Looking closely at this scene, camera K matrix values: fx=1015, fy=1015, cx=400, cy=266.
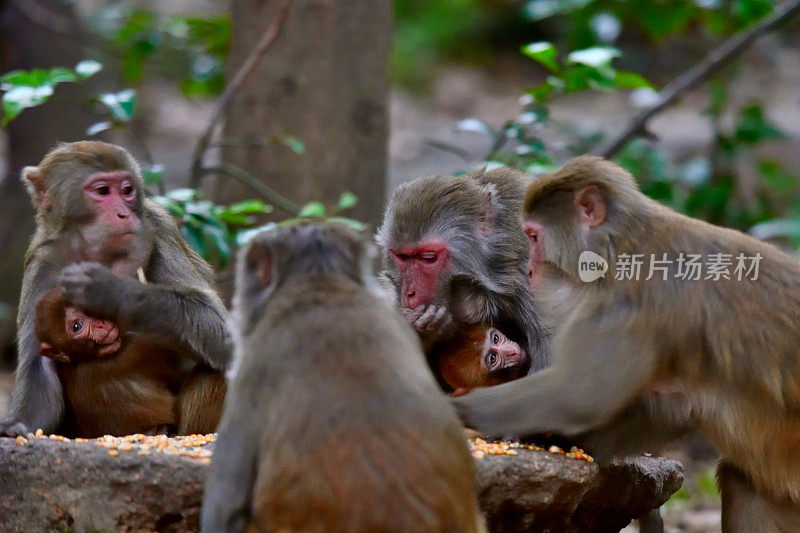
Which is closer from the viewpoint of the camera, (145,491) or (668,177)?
(145,491)

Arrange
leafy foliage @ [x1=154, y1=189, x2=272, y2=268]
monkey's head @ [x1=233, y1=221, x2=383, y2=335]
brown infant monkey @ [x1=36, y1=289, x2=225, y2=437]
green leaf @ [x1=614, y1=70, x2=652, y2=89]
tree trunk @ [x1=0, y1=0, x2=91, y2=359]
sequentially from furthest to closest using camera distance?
tree trunk @ [x1=0, y1=0, x2=91, y2=359] < green leaf @ [x1=614, y1=70, x2=652, y2=89] < leafy foliage @ [x1=154, y1=189, x2=272, y2=268] < brown infant monkey @ [x1=36, y1=289, x2=225, y2=437] < monkey's head @ [x1=233, y1=221, x2=383, y2=335]

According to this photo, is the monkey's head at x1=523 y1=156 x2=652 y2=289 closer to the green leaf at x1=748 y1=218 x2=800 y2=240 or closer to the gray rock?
the gray rock

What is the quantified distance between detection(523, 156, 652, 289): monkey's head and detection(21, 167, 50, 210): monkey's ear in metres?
2.38

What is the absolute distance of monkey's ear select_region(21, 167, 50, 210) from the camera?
5042 millimetres

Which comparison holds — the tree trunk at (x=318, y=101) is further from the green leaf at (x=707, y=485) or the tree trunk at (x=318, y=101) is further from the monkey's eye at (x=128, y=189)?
the green leaf at (x=707, y=485)

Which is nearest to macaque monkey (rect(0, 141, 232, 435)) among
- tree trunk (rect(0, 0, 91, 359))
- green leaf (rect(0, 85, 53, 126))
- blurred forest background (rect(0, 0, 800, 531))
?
green leaf (rect(0, 85, 53, 126))

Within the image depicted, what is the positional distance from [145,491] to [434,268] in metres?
1.94

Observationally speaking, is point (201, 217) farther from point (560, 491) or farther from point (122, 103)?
point (560, 491)

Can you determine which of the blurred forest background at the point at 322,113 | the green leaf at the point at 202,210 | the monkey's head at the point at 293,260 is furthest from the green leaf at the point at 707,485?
the monkey's head at the point at 293,260

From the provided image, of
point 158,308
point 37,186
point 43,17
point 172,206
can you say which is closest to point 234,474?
point 158,308

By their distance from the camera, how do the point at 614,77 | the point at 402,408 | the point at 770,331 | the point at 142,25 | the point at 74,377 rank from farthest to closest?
the point at 142,25 → the point at 614,77 → the point at 74,377 → the point at 770,331 → the point at 402,408

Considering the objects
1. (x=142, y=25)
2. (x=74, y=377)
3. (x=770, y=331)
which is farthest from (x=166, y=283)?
(x=142, y=25)

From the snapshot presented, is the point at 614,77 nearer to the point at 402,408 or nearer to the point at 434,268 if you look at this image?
the point at 434,268

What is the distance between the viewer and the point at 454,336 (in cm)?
521
